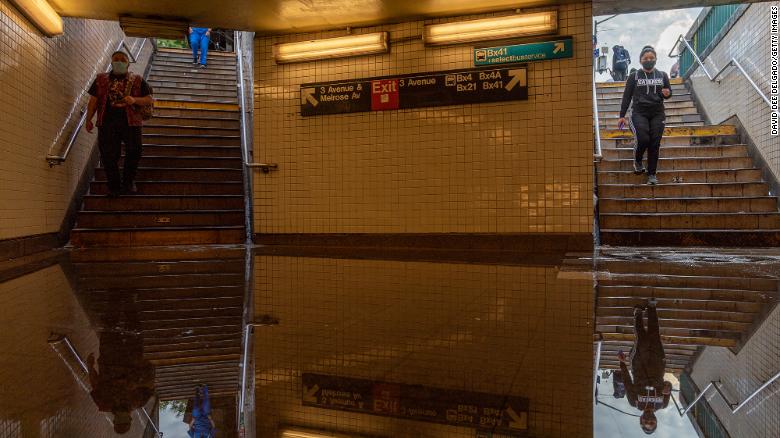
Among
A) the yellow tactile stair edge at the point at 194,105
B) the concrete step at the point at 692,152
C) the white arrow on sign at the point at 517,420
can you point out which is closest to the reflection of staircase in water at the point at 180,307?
the white arrow on sign at the point at 517,420

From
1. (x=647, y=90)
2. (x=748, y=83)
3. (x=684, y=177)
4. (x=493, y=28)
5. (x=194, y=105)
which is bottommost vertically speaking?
(x=684, y=177)

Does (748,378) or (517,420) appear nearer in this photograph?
(517,420)

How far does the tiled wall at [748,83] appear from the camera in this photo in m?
7.23

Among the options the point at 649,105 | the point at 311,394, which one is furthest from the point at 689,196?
the point at 311,394

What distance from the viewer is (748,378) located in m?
1.63

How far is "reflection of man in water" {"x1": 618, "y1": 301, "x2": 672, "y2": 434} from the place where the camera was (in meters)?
1.34

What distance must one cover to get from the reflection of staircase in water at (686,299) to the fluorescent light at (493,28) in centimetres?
281

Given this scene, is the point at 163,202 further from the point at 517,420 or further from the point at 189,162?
the point at 517,420

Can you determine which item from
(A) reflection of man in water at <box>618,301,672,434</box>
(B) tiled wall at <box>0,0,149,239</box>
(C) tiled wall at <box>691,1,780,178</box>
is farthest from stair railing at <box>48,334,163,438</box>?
(C) tiled wall at <box>691,1,780,178</box>

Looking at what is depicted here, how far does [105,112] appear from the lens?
6.70 meters

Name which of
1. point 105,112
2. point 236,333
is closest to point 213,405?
point 236,333

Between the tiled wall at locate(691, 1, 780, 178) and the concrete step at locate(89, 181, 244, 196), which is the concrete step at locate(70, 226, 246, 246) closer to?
the concrete step at locate(89, 181, 244, 196)

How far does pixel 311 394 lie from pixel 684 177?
7.38 meters

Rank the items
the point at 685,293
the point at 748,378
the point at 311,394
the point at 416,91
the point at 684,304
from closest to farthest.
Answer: the point at 311,394 → the point at 748,378 → the point at 684,304 → the point at 685,293 → the point at 416,91
